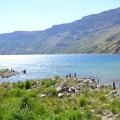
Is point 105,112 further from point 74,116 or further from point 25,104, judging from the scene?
point 25,104

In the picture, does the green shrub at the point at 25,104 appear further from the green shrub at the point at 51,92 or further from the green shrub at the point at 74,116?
the green shrub at the point at 51,92

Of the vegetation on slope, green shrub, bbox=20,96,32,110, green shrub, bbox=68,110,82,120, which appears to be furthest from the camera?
green shrub, bbox=20,96,32,110

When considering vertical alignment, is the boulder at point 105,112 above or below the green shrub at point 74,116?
below

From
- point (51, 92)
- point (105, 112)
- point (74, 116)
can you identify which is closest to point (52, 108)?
point (105, 112)

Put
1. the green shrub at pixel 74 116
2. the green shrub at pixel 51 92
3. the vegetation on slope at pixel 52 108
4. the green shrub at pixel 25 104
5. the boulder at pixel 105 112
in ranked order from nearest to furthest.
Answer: the vegetation on slope at pixel 52 108 < the green shrub at pixel 74 116 < the green shrub at pixel 25 104 < the boulder at pixel 105 112 < the green shrub at pixel 51 92

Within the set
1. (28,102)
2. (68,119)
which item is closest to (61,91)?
(28,102)

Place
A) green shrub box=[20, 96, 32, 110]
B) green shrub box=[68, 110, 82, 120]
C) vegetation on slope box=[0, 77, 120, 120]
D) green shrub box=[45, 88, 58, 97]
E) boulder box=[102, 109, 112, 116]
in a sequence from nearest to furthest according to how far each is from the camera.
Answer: vegetation on slope box=[0, 77, 120, 120] → green shrub box=[68, 110, 82, 120] → green shrub box=[20, 96, 32, 110] → boulder box=[102, 109, 112, 116] → green shrub box=[45, 88, 58, 97]

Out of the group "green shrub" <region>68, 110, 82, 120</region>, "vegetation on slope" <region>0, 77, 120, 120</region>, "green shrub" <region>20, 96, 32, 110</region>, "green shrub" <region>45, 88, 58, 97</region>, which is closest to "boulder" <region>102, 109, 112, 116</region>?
"vegetation on slope" <region>0, 77, 120, 120</region>

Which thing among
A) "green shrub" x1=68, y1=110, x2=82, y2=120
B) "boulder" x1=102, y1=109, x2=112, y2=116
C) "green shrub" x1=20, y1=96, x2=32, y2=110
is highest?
"green shrub" x1=20, y1=96, x2=32, y2=110

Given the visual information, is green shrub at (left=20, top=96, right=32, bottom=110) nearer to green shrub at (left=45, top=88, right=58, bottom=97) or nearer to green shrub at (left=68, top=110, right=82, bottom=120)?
green shrub at (left=68, top=110, right=82, bottom=120)

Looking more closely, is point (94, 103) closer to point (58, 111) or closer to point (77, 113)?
point (58, 111)

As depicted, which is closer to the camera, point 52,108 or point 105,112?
point 52,108

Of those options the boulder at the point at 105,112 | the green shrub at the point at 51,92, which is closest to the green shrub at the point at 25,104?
the boulder at the point at 105,112

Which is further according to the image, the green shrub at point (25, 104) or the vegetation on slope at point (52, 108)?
the green shrub at point (25, 104)
